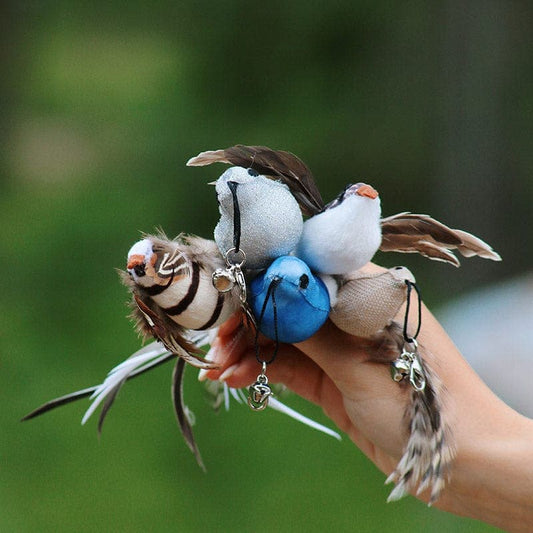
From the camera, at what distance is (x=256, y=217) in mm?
577

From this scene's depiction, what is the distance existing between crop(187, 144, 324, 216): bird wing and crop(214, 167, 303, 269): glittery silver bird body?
0.09 ft

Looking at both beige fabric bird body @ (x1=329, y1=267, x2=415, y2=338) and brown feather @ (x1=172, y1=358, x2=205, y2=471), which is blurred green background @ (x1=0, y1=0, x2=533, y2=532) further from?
beige fabric bird body @ (x1=329, y1=267, x2=415, y2=338)

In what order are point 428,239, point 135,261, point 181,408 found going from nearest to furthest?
point 135,261, point 428,239, point 181,408

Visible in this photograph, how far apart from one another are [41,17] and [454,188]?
1.53m

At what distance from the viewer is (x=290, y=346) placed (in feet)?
2.56

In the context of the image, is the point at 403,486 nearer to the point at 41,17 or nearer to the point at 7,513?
the point at 7,513

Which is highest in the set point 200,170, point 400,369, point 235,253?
point 235,253

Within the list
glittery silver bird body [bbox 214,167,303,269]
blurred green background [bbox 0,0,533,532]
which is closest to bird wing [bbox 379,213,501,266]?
glittery silver bird body [bbox 214,167,303,269]

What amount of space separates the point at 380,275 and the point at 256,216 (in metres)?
0.11

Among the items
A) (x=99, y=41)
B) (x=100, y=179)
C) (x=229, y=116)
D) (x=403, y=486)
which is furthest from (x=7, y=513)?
(x=99, y=41)

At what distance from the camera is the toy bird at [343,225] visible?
0.59 meters

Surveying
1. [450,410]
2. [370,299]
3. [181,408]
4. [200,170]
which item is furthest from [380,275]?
[200,170]

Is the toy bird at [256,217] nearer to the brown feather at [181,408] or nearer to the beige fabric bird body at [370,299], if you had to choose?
the beige fabric bird body at [370,299]

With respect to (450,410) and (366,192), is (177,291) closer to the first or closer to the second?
(366,192)
